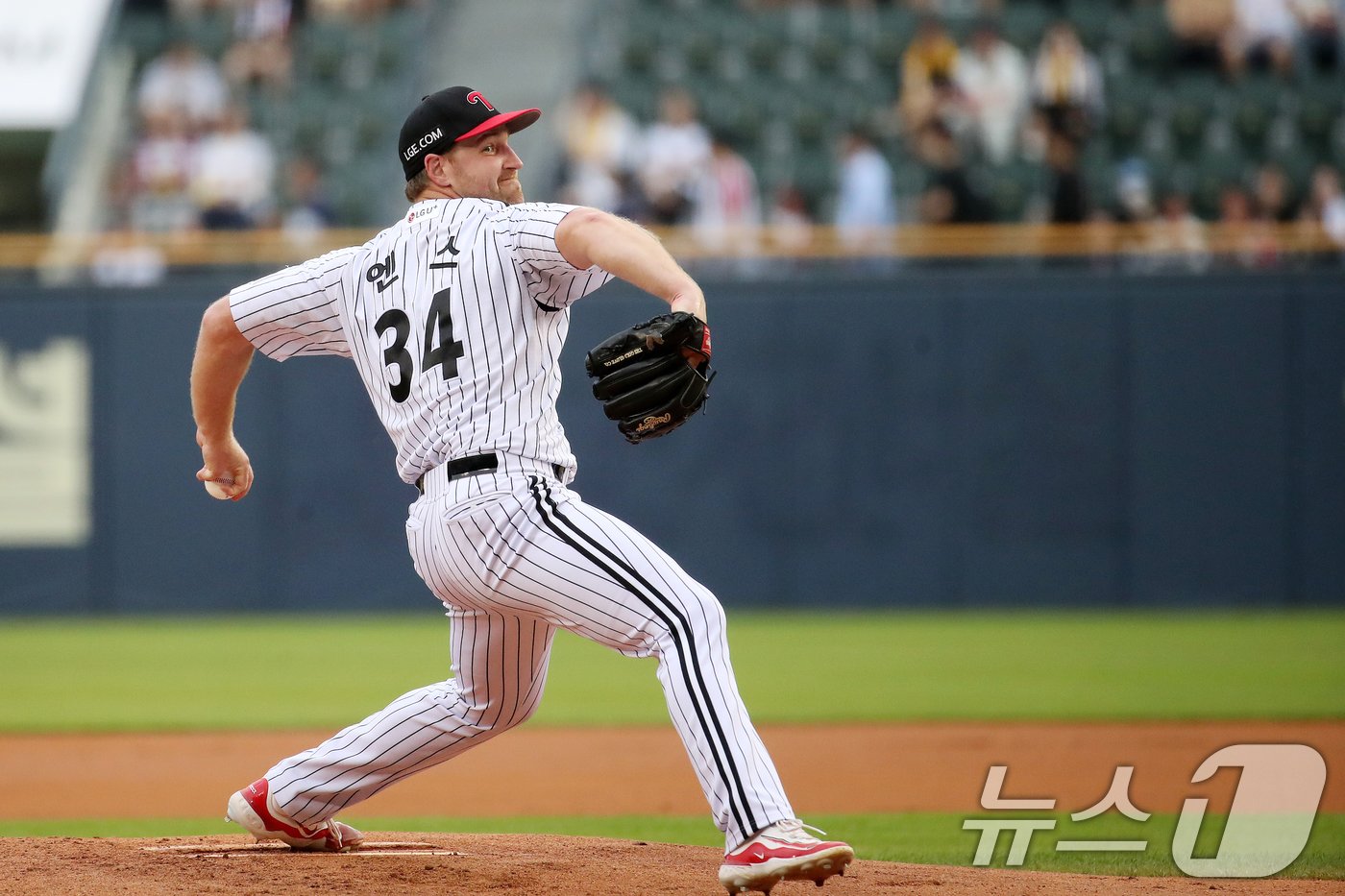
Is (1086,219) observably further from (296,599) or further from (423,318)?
(423,318)

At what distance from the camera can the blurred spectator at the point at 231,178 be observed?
12.7 metres

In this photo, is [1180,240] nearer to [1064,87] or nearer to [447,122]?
[1064,87]

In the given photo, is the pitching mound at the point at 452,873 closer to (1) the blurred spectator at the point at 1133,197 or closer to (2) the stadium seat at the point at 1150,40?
(1) the blurred spectator at the point at 1133,197

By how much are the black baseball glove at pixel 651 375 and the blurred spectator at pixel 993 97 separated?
10.4 m

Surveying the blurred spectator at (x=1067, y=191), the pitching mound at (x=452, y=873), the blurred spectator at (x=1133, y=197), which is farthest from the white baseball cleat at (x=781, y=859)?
the blurred spectator at (x=1133, y=197)

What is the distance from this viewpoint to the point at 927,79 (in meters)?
13.7

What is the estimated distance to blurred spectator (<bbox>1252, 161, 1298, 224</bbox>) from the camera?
41.3 ft

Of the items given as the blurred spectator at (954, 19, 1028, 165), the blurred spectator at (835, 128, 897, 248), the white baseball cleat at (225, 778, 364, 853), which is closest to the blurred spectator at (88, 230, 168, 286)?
the blurred spectator at (835, 128, 897, 248)

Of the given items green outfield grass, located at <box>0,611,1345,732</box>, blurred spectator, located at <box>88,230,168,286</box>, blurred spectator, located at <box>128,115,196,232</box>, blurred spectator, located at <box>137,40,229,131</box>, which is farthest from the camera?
blurred spectator, located at <box>137,40,229,131</box>

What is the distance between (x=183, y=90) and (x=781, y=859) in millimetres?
12083

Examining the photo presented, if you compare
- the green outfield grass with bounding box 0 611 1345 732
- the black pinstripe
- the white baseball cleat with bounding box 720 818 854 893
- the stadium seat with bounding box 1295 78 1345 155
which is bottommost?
the green outfield grass with bounding box 0 611 1345 732

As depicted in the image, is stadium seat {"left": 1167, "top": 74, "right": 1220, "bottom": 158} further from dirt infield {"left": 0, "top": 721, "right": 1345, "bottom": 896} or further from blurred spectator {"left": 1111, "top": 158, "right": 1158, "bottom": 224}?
dirt infield {"left": 0, "top": 721, "right": 1345, "bottom": 896}

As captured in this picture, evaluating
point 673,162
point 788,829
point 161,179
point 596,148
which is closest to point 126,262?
point 161,179

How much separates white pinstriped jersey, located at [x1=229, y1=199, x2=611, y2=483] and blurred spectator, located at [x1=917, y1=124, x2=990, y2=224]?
9.16 m
